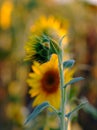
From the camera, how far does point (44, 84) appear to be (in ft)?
4.43

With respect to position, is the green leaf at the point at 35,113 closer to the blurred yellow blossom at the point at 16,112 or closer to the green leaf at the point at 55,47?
the green leaf at the point at 55,47

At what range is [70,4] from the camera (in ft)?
14.8

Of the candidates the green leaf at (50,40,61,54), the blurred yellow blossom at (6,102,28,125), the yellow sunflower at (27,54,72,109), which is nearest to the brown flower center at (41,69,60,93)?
the yellow sunflower at (27,54,72,109)

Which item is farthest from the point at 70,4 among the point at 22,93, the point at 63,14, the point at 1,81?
the point at 22,93

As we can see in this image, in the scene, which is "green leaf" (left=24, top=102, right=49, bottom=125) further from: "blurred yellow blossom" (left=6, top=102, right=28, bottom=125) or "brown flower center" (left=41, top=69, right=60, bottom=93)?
"blurred yellow blossom" (left=6, top=102, right=28, bottom=125)

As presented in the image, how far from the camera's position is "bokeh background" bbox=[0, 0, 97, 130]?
9.19ft

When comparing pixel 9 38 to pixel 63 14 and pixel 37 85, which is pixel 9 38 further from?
pixel 37 85

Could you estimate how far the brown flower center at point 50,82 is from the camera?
135 centimetres

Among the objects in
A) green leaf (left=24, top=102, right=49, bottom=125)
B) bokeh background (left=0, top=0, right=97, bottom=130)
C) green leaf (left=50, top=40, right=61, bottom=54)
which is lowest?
bokeh background (left=0, top=0, right=97, bottom=130)

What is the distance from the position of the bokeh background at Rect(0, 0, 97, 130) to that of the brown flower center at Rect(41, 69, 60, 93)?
528mm

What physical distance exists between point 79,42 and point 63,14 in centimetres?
68

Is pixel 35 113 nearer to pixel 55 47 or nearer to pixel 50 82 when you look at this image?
pixel 55 47

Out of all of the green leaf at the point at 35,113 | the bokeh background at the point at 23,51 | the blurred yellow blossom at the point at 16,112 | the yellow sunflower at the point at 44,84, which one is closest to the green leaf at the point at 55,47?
the green leaf at the point at 35,113

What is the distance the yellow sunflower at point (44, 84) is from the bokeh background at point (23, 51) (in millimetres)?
555
